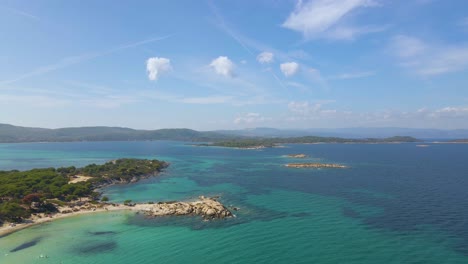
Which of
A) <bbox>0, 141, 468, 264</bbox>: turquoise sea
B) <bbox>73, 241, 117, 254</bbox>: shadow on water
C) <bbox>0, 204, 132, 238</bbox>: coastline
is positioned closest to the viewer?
<bbox>0, 141, 468, 264</bbox>: turquoise sea

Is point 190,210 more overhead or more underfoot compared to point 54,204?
more underfoot

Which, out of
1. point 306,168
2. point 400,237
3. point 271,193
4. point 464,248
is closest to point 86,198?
point 271,193

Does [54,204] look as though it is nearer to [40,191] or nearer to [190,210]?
[40,191]

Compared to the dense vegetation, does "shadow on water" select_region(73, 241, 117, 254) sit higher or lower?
lower

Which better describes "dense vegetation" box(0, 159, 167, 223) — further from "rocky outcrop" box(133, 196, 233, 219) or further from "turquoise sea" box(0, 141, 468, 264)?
"rocky outcrop" box(133, 196, 233, 219)

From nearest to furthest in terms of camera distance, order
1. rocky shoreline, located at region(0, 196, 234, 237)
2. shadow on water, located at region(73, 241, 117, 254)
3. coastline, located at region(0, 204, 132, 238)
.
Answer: shadow on water, located at region(73, 241, 117, 254)
coastline, located at region(0, 204, 132, 238)
rocky shoreline, located at region(0, 196, 234, 237)

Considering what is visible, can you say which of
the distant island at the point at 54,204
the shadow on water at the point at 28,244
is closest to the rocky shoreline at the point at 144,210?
the distant island at the point at 54,204

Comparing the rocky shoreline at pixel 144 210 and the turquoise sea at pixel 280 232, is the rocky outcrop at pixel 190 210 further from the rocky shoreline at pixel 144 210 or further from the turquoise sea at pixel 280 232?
the turquoise sea at pixel 280 232

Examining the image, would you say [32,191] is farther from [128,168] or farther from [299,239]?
[299,239]

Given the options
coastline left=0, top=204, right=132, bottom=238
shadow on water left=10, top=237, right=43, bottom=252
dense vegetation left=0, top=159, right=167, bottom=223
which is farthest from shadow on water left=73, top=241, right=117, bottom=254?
dense vegetation left=0, top=159, right=167, bottom=223

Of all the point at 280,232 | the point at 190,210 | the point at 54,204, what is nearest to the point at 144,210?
the point at 190,210
